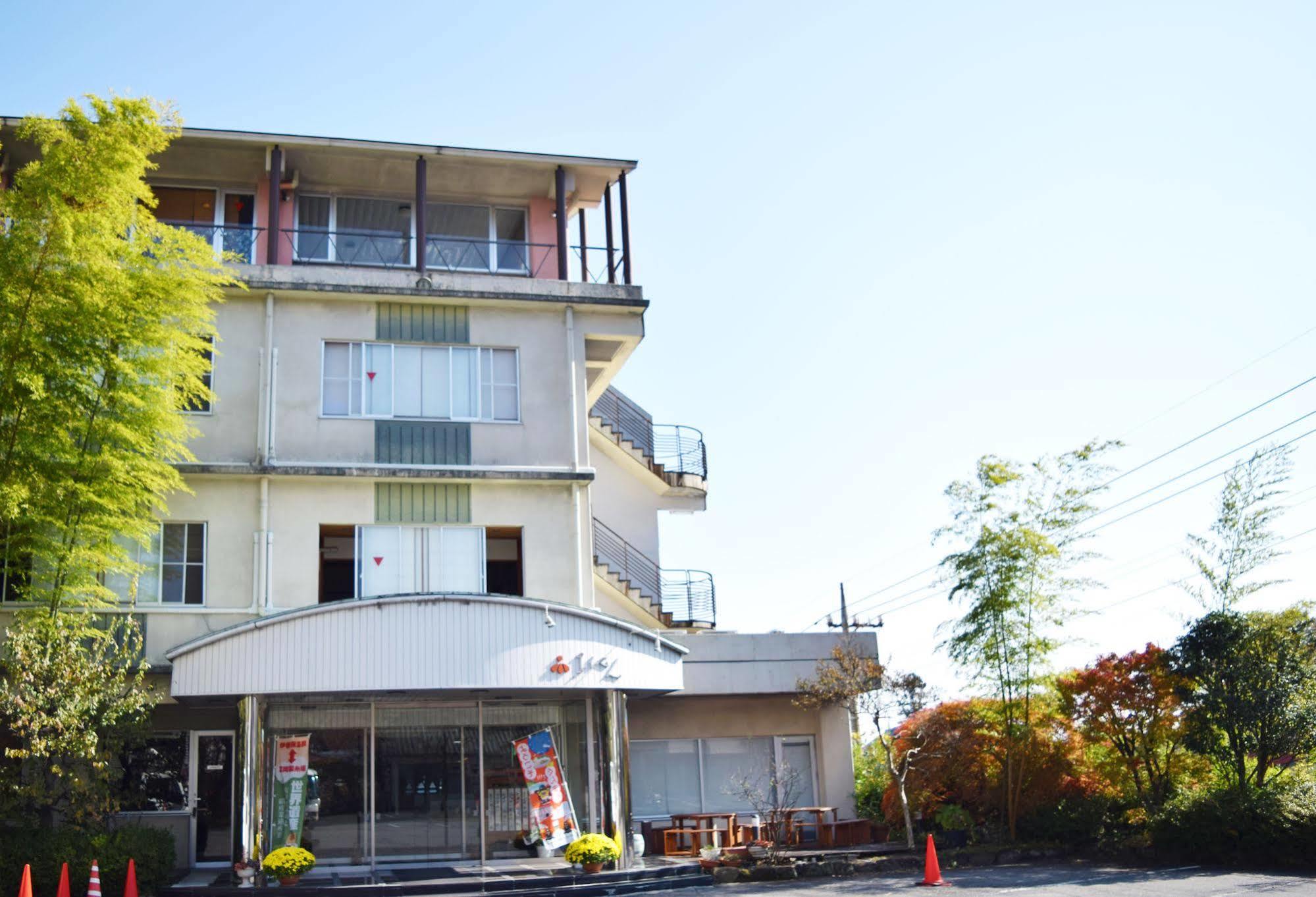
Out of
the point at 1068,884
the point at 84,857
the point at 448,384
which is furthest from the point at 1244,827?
the point at 84,857

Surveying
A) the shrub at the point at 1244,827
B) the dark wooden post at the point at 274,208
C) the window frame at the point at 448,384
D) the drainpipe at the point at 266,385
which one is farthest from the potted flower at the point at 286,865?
the shrub at the point at 1244,827

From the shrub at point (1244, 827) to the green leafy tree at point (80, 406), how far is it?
15518 millimetres

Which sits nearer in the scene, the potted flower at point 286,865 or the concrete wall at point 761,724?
the potted flower at point 286,865

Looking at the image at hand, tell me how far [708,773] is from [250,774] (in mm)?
9184

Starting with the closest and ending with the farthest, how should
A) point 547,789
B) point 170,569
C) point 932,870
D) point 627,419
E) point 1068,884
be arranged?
point 1068,884
point 932,870
point 547,789
point 170,569
point 627,419

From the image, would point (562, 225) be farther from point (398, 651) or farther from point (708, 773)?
point (708, 773)

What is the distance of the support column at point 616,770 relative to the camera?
18594mm

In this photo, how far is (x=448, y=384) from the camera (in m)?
21.9

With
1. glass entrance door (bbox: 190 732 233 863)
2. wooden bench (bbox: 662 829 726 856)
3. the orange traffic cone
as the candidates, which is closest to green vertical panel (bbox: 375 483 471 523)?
glass entrance door (bbox: 190 732 233 863)

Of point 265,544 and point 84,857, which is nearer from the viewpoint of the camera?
point 84,857

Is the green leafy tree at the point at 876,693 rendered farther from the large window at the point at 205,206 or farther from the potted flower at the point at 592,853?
the large window at the point at 205,206

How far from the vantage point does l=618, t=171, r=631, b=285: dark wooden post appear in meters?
23.3

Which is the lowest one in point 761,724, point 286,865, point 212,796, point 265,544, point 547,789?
point 286,865

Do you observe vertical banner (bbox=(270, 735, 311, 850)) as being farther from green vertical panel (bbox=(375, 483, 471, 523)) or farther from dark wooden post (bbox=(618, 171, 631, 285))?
dark wooden post (bbox=(618, 171, 631, 285))
